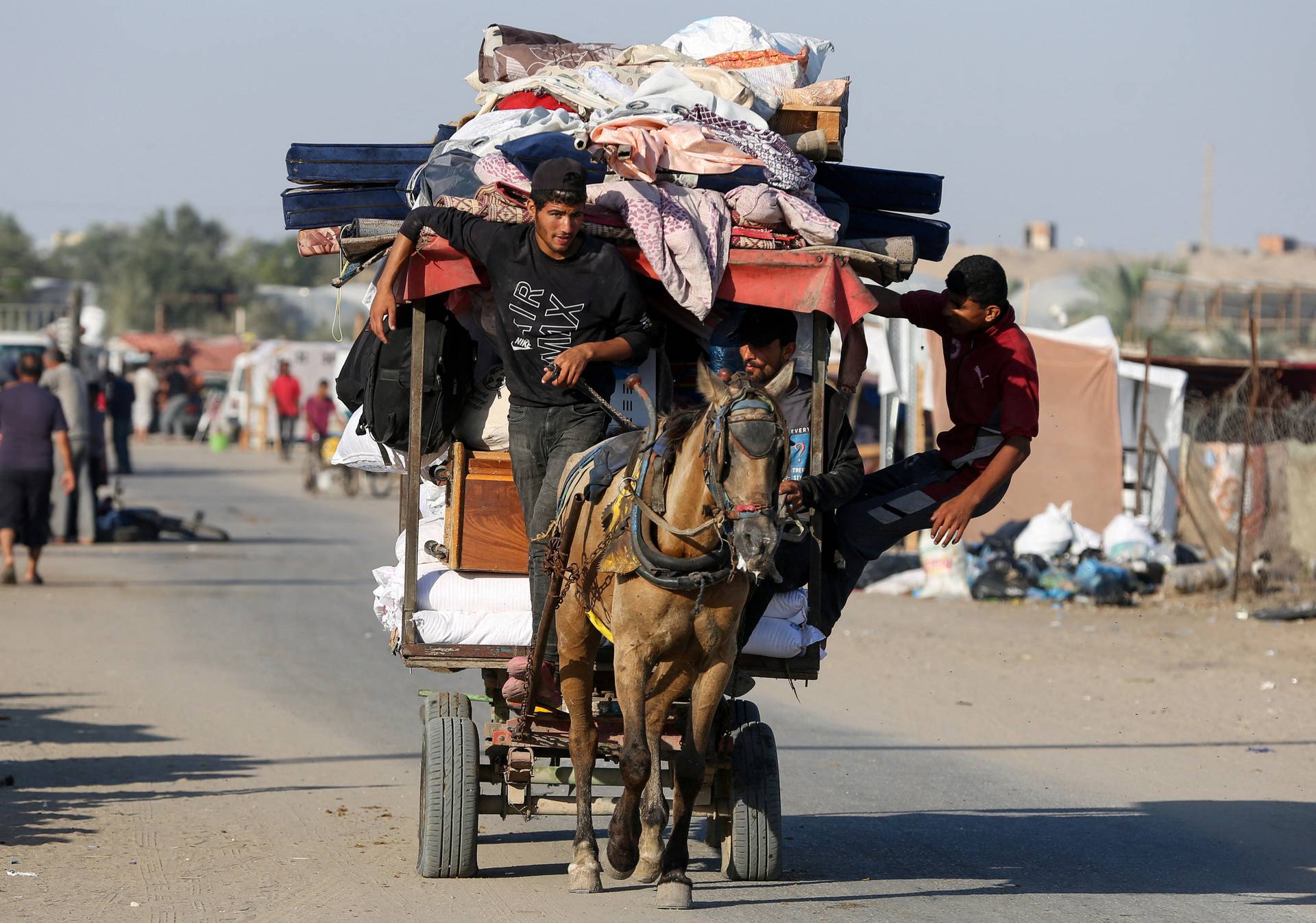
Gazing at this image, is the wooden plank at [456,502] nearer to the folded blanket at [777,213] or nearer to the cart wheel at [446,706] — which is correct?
the cart wheel at [446,706]

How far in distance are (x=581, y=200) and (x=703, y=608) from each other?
1595 millimetres

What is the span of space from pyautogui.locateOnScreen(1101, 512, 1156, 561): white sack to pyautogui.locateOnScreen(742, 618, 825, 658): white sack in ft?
41.2

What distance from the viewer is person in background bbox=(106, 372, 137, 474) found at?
32.1 meters

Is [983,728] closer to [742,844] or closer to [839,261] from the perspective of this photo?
[742,844]

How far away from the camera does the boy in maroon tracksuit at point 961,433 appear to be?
6797mm

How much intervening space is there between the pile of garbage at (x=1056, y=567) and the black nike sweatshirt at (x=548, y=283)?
475 inches

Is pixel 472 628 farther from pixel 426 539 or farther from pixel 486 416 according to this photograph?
pixel 486 416

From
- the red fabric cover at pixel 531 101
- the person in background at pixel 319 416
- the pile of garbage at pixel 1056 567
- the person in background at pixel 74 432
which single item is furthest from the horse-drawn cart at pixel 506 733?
the person in background at pixel 319 416

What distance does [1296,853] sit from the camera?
775 cm

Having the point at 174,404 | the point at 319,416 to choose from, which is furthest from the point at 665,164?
the point at 174,404

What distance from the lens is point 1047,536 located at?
1886 centimetres

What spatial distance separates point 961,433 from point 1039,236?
4052 inches

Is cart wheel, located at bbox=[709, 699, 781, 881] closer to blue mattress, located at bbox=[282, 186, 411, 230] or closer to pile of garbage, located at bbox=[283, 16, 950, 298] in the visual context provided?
pile of garbage, located at bbox=[283, 16, 950, 298]

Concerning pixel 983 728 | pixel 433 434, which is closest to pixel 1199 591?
pixel 983 728
